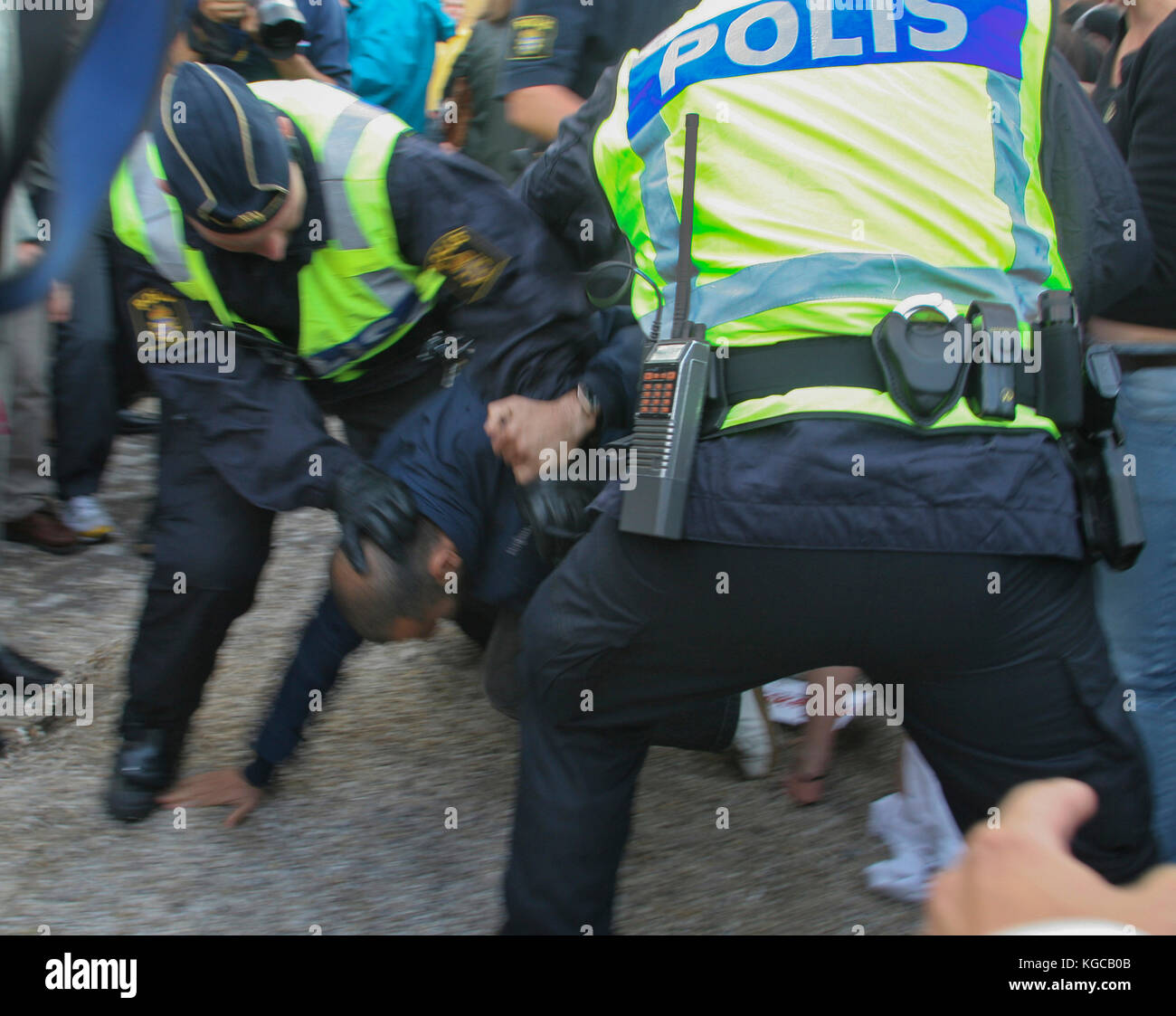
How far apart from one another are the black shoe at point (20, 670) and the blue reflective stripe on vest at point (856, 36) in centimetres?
242

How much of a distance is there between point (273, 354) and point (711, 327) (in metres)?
1.23

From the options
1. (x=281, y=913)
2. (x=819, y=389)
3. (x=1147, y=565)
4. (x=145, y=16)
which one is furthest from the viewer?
(x=281, y=913)

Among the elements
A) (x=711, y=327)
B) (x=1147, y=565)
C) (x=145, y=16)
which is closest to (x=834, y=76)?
(x=711, y=327)

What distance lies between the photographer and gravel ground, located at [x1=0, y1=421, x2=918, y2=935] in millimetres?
2279

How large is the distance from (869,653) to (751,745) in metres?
1.27

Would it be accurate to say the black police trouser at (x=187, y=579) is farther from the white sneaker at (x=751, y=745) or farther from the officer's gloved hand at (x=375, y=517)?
the white sneaker at (x=751, y=745)

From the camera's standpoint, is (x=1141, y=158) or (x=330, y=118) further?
(x=330, y=118)

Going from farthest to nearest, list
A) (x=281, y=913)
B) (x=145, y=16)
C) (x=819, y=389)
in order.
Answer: (x=281, y=913)
(x=819, y=389)
(x=145, y=16)

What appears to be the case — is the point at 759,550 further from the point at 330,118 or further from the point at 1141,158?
the point at 330,118

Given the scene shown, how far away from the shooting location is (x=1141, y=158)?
1.98 m

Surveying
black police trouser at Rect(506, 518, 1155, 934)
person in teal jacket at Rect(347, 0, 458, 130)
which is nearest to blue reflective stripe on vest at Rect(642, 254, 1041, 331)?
black police trouser at Rect(506, 518, 1155, 934)

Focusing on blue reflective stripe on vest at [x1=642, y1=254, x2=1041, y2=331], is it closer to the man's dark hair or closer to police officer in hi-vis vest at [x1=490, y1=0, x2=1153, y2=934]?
police officer in hi-vis vest at [x1=490, y1=0, x2=1153, y2=934]

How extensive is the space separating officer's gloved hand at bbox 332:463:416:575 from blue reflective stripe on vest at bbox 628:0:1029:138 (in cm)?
98
